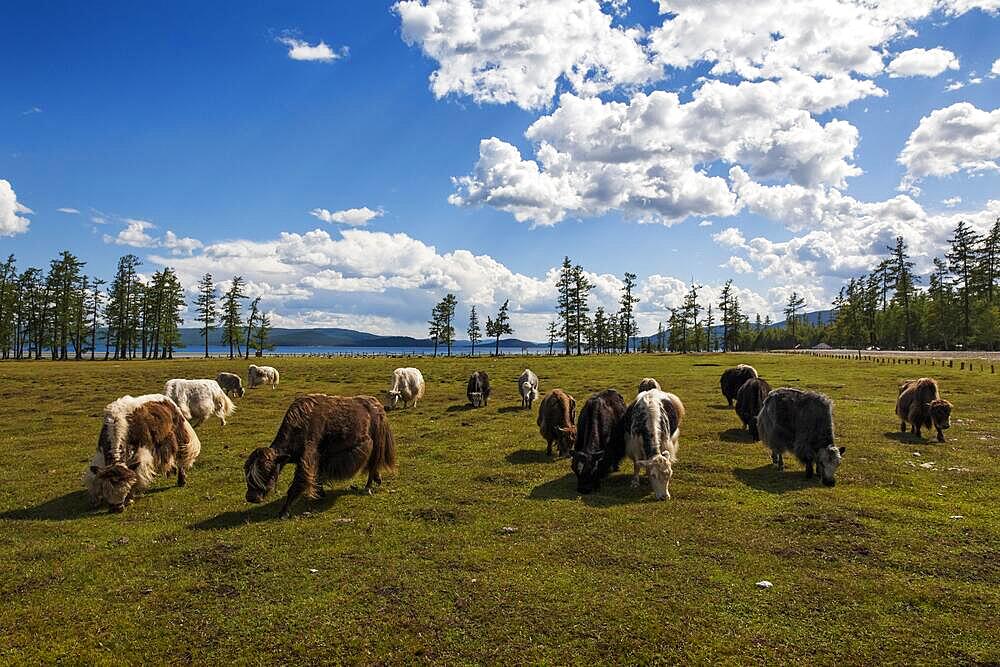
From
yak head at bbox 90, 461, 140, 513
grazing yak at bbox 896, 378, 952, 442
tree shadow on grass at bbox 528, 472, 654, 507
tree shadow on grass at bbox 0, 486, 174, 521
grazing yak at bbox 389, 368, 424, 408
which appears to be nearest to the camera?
tree shadow on grass at bbox 0, 486, 174, 521

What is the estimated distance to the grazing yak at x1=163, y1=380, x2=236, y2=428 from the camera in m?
20.7

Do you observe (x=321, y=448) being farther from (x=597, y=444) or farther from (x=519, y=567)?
(x=597, y=444)

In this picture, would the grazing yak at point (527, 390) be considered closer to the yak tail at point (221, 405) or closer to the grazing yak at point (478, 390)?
the grazing yak at point (478, 390)

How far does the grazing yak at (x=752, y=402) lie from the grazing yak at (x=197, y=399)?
21.1 m

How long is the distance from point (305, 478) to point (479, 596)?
5.04 m

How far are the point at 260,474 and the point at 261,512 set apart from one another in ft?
3.30

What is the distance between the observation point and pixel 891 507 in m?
9.94

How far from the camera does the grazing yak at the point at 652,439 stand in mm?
10922

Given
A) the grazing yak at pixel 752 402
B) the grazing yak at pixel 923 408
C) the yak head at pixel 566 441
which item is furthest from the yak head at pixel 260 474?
the grazing yak at pixel 923 408

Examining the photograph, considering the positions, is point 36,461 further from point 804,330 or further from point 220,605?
point 804,330

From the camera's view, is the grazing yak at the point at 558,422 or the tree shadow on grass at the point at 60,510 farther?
the grazing yak at the point at 558,422

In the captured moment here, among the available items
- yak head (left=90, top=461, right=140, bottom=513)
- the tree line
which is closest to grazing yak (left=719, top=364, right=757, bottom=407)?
yak head (left=90, top=461, right=140, bottom=513)

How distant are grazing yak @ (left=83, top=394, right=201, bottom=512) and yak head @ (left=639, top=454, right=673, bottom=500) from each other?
1099 centimetres

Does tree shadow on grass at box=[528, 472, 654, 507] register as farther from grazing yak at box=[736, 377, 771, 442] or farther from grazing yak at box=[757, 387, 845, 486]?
grazing yak at box=[736, 377, 771, 442]
